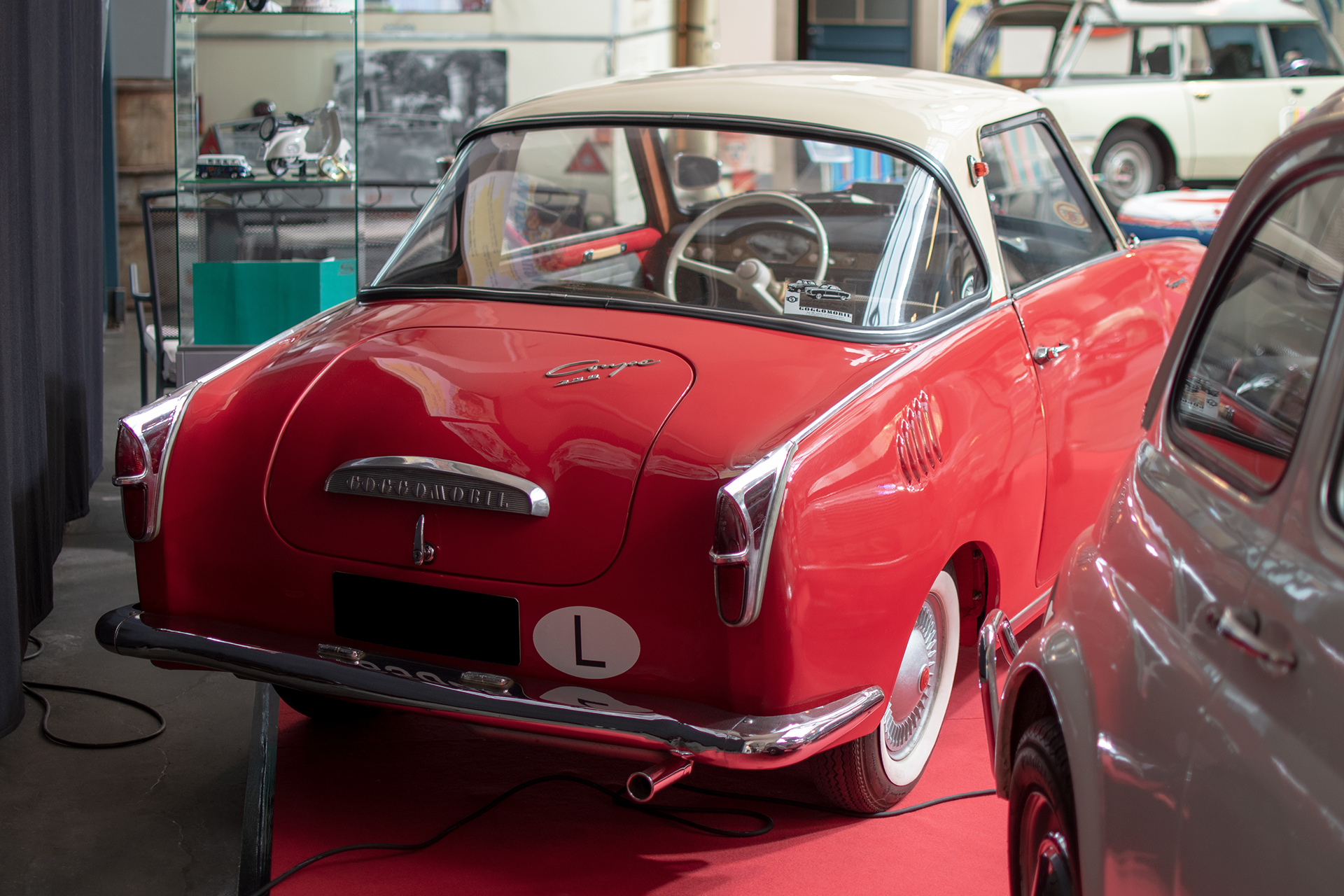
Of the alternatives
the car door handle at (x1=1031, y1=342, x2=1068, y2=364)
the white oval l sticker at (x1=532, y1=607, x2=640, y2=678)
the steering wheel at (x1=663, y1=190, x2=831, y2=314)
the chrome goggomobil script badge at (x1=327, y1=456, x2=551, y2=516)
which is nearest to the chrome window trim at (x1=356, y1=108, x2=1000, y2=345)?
A: the car door handle at (x1=1031, y1=342, x2=1068, y2=364)

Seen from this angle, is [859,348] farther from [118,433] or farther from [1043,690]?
[118,433]

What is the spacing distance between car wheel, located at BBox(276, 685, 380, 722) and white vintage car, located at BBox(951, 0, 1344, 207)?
10.9 metres

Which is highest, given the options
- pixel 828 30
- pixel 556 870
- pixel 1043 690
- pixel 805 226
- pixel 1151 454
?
pixel 828 30

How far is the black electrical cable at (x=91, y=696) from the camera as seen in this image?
11.5 feet

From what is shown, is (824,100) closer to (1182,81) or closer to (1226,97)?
(1182,81)

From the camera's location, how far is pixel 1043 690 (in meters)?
2.10

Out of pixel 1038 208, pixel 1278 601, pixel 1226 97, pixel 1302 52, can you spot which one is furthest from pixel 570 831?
pixel 1302 52

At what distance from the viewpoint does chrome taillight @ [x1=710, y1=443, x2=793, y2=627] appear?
242 centimetres

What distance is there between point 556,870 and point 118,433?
149cm

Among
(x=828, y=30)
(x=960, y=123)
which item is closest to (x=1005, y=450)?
(x=960, y=123)

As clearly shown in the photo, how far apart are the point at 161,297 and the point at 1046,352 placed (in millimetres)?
4393

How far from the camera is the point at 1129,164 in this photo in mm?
12867

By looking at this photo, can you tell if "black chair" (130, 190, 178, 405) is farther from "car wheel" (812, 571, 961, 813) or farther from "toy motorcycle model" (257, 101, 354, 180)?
"car wheel" (812, 571, 961, 813)

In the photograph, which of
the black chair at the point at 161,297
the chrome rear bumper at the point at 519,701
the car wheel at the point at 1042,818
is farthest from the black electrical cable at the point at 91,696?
the car wheel at the point at 1042,818
